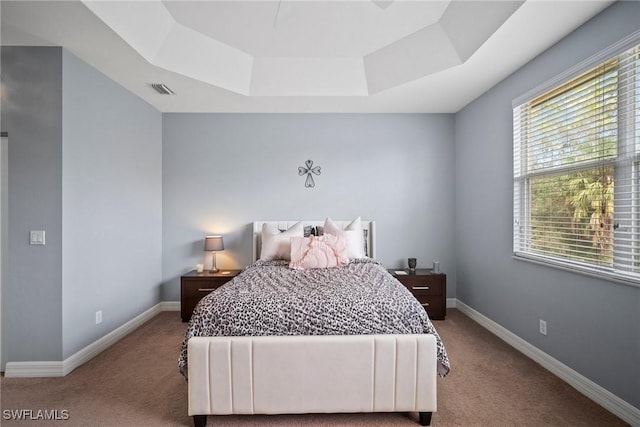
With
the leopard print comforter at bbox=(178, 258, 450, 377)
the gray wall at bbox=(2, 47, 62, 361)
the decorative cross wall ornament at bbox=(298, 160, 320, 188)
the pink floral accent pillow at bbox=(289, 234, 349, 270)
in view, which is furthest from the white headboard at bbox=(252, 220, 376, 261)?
the gray wall at bbox=(2, 47, 62, 361)

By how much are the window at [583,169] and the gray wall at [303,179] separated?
1.25 m

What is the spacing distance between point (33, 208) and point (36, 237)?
0.23 metres

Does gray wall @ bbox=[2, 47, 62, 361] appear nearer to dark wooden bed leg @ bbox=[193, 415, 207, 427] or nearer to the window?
dark wooden bed leg @ bbox=[193, 415, 207, 427]

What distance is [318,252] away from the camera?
3.09m

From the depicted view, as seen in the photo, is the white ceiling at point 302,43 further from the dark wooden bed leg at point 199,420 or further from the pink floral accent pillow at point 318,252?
the dark wooden bed leg at point 199,420

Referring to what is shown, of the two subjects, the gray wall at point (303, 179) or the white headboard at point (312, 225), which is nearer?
the white headboard at point (312, 225)

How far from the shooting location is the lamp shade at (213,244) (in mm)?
3732

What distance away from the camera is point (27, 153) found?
2.45 metres

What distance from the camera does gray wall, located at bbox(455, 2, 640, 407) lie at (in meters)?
1.92

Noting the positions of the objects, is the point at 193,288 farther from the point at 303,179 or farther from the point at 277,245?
the point at 303,179

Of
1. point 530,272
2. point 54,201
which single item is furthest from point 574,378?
point 54,201

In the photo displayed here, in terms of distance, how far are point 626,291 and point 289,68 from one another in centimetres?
327

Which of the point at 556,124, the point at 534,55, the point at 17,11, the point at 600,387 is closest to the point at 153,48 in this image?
the point at 17,11

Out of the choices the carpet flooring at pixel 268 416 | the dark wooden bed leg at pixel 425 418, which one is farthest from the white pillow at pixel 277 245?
the dark wooden bed leg at pixel 425 418
